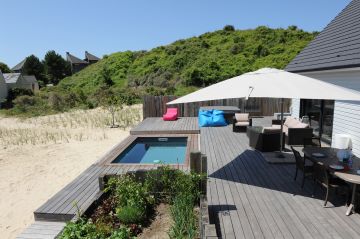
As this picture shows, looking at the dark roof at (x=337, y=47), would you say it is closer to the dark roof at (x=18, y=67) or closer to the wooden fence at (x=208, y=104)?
the wooden fence at (x=208, y=104)

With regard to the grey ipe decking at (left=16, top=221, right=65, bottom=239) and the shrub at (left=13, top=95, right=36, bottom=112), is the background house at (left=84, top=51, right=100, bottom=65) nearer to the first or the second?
the shrub at (left=13, top=95, right=36, bottom=112)

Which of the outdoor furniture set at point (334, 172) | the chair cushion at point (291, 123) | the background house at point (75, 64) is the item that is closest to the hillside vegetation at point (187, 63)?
the chair cushion at point (291, 123)

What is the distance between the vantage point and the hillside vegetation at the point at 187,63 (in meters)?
27.4

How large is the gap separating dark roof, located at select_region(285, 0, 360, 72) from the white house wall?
0.27 metres

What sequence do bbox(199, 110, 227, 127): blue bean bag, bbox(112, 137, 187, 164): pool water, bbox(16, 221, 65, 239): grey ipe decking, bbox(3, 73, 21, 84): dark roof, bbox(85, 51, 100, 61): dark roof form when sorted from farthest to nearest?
bbox(85, 51, 100, 61): dark roof
bbox(3, 73, 21, 84): dark roof
bbox(199, 110, 227, 127): blue bean bag
bbox(112, 137, 187, 164): pool water
bbox(16, 221, 65, 239): grey ipe decking

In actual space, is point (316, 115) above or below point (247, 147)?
above

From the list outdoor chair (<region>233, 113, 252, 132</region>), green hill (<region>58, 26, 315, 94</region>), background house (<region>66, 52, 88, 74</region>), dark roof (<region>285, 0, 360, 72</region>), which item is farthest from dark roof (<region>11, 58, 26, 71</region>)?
dark roof (<region>285, 0, 360, 72</region>)

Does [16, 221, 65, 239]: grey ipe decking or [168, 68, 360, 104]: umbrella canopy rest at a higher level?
[168, 68, 360, 104]: umbrella canopy

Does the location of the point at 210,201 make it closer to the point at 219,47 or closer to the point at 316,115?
the point at 316,115

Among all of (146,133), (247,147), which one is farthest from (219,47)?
(247,147)

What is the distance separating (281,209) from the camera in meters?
4.18

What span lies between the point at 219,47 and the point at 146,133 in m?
30.7

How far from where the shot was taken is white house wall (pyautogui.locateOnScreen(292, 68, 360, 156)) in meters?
6.36

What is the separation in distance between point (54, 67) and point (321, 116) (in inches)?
2235
